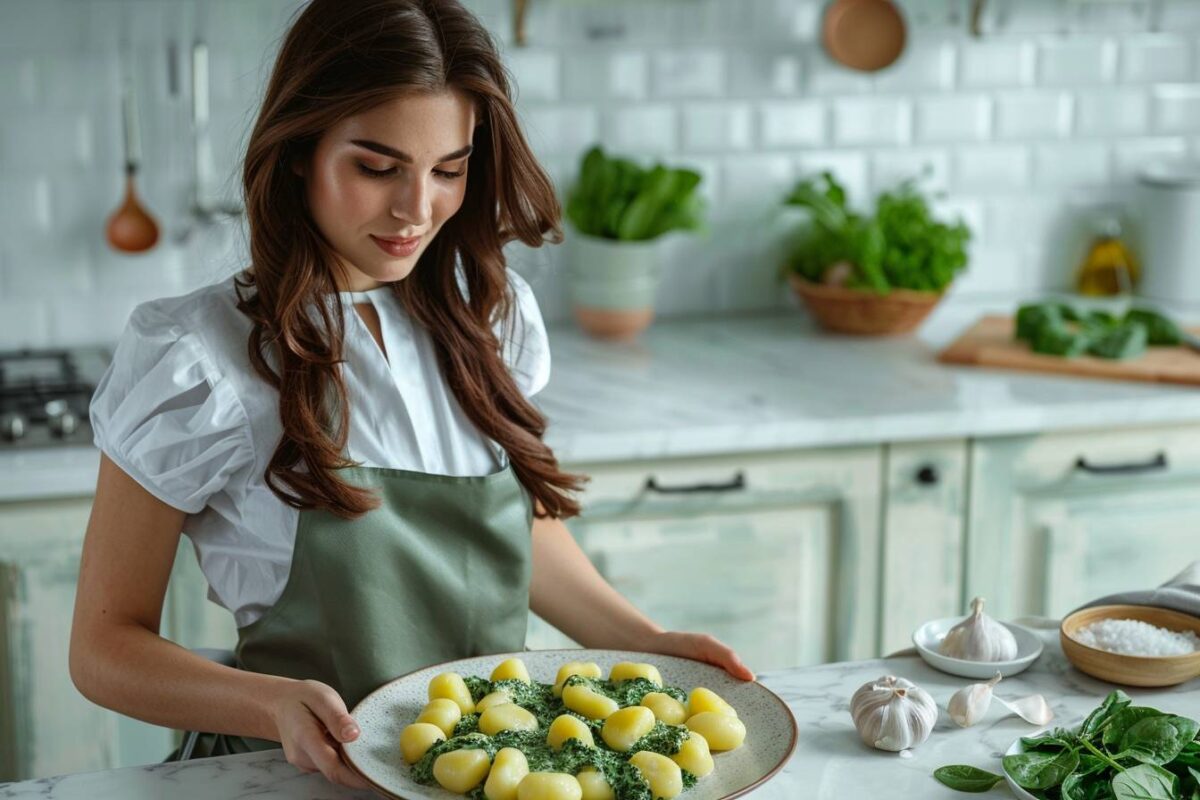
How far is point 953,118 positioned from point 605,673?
231 cm

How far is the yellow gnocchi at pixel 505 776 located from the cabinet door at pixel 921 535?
158 cm

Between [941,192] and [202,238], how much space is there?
162 centimetres

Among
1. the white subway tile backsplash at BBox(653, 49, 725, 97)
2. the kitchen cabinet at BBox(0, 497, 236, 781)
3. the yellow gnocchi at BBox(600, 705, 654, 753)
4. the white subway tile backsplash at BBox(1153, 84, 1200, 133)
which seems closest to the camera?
the yellow gnocchi at BBox(600, 705, 654, 753)

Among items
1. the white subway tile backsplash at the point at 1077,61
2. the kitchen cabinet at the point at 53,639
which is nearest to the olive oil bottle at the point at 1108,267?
the white subway tile backsplash at the point at 1077,61

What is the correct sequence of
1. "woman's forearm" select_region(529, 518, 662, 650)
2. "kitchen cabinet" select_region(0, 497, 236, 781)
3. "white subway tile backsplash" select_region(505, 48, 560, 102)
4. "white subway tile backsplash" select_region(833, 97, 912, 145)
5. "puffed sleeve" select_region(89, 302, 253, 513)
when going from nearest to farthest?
"puffed sleeve" select_region(89, 302, 253, 513) → "woman's forearm" select_region(529, 518, 662, 650) → "kitchen cabinet" select_region(0, 497, 236, 781) → "white subway tile backsplash" select_region(505, 48, 560, 102) → "white subway tile backsplash" select_region(833, 97, 912, 145)

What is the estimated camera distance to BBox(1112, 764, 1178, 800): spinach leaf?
47.8 inches

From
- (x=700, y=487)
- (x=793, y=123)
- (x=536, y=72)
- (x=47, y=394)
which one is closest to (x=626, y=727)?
(x=700, y=487)

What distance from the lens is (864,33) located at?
3.25 meters

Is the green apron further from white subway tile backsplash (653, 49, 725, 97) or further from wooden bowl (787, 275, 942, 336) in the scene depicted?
white subway tile backsplash (653, 49, 725, 97)

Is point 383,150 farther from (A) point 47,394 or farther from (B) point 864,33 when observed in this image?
(B) point 864,33

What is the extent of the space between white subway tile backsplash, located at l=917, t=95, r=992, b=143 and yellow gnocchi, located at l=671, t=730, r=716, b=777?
2421mm

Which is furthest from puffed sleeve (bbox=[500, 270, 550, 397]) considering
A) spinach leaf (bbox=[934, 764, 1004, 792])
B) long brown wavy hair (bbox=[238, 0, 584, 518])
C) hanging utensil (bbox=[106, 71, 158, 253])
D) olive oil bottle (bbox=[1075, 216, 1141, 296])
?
olive oil bottle (bbox=[1075, 216, 1141, 296])

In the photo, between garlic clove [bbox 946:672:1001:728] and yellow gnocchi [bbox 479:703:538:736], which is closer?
yellow gnocchi [bbox 479:703:538:736]

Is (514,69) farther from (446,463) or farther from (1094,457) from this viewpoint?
(446,463)
